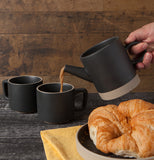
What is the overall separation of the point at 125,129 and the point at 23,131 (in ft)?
1.18

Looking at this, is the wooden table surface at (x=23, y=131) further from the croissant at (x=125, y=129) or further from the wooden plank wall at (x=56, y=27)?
the wooden plank wall at (x=56, y=27)

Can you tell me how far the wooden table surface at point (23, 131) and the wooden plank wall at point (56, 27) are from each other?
0.29 m

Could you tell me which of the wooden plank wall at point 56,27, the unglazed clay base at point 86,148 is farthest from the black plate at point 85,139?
the wooden plank wall at point 56,27

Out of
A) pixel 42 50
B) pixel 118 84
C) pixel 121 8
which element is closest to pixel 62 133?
pixel 118 84

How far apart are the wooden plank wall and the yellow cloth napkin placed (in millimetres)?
578

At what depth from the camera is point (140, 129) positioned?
0.63m

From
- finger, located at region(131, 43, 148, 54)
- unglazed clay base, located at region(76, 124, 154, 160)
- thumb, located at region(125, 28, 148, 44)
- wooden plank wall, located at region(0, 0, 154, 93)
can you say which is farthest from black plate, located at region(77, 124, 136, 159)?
wooden plank wall, located at region(0, 0, 154, 93)

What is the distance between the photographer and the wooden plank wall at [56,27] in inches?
51.5

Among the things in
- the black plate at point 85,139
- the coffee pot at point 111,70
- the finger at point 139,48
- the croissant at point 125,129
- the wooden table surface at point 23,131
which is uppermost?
the finger at point 139,48

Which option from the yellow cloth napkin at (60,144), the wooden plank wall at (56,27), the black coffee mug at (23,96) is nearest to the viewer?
the yellow cloth napkin at (60,144)

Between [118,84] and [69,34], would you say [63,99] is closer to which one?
[118,84]

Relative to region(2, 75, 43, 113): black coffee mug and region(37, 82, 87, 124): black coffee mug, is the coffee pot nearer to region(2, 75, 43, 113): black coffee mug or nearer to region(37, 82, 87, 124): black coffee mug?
region(37, 82, 87, 124): black coffee mug

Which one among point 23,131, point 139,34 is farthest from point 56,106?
point 139,34

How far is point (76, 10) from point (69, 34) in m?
0.12
